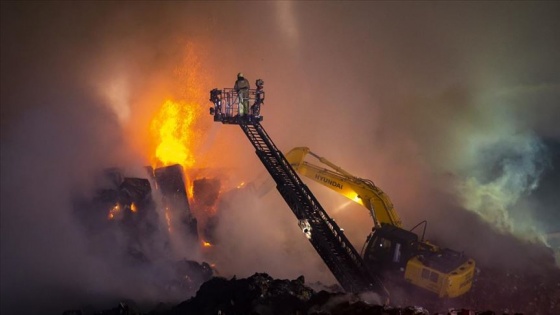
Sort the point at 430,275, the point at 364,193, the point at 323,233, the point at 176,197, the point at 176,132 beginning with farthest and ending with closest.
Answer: the point at 176,132
the point at 176,197
the point at 364,193
the point at 323,233
the point at 430,275

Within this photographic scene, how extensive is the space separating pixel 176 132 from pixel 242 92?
409 inches

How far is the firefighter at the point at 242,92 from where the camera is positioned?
12.7 m

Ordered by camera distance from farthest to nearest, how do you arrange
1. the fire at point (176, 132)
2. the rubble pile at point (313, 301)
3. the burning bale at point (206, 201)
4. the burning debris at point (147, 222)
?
the fire at point (176, 132)
the burning bale at point (206, 201)
the burning debris at point (147, 222)
the rubble pile at point (313, 301)

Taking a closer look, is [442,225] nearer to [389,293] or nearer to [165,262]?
A: [389,293]

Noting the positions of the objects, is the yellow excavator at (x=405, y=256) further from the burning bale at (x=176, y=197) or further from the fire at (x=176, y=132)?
the fire at (x=176, y=132)

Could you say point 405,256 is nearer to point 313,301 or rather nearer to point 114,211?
point 313,301

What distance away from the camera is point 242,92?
12719 mm

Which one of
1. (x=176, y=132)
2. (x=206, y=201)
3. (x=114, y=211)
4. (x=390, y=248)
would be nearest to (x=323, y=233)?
(x=390, y=248)

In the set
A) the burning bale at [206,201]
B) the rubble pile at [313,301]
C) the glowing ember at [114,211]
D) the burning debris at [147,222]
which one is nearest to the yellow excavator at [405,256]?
the rubble pile at [313,301]

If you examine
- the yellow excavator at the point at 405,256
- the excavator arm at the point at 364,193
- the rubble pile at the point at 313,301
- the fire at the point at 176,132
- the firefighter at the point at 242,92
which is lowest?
the rubble pile at the point at 313,301

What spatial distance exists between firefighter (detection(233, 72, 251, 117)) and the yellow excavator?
3.97m

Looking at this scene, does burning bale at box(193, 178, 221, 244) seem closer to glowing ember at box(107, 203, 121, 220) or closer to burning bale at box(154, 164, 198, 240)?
burning bale at box(154, 164, 198, 240)

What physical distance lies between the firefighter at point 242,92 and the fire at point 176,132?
8.76 meters

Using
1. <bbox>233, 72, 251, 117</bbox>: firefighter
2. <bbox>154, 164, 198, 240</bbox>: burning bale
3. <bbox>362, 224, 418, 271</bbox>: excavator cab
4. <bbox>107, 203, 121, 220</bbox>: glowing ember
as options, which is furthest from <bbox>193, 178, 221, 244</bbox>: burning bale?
<bbox>362, 224, 418, 271</bbox>: excavator cab
